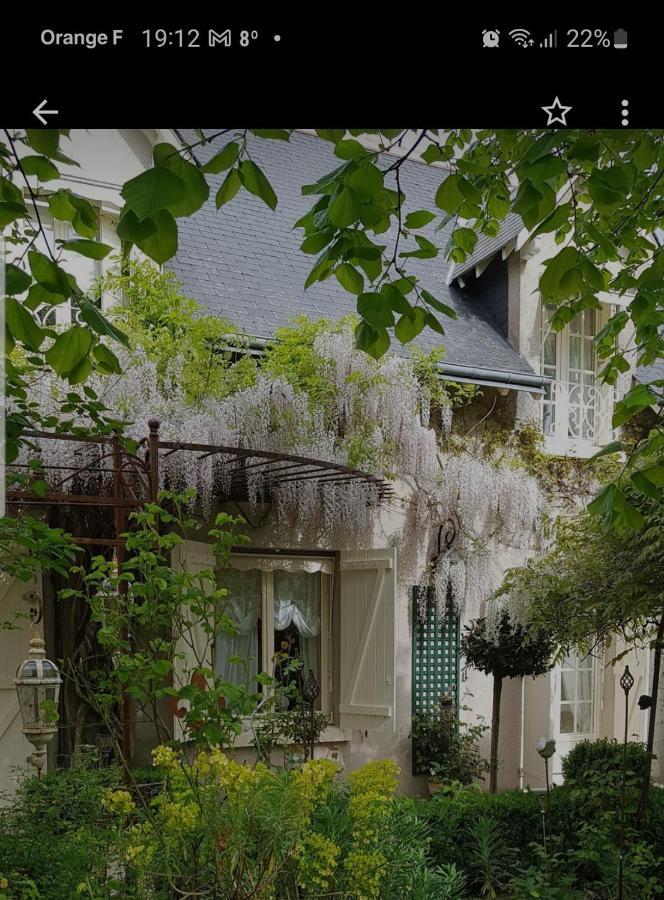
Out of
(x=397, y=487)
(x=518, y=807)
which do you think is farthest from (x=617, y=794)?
(x=397, y=487)

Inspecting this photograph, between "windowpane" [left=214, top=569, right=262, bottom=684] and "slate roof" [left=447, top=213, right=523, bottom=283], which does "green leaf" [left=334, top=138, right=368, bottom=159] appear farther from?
"slate roof" [left=447, top=213, right=523, bottom=283]

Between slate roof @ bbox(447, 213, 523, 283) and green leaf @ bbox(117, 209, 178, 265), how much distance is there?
7211 millimetres

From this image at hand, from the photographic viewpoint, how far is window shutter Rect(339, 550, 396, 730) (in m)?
7.32

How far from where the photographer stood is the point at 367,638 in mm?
7492

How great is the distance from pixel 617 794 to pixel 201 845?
2.74 m

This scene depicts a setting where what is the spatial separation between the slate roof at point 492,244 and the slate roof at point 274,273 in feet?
0.48

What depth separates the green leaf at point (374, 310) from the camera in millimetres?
1805

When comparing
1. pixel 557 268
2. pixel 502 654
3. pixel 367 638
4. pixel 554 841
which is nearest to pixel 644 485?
pixel 557 268

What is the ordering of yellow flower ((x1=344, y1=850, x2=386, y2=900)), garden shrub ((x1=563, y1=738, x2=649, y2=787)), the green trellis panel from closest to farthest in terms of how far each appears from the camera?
1. yellow flower ((x1=344, y1=850, x2=386, y2=900))
2. garden shrub ((x1=563, y1=738, x2=649, y2=787))
3. the green trellis panel

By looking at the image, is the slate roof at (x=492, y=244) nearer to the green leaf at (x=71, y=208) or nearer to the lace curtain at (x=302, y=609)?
the lace curtain at (x=302, y=609)

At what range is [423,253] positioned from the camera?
2010 mm

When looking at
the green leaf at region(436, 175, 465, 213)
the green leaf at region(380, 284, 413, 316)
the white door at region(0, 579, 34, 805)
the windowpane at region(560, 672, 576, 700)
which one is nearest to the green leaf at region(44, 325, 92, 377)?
the green leaf at region(380, 284, 413, 316)
